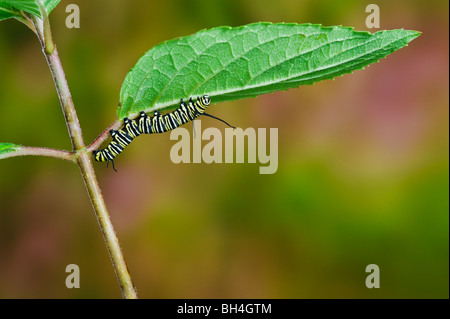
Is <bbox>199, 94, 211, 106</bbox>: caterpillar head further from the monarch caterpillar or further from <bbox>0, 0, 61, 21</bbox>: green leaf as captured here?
<bbox>0, 0, 61, 21</bbox>: green leaf

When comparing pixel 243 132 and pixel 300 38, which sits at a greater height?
pixel 243 132

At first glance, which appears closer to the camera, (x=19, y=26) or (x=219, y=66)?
(x=219, y=66)

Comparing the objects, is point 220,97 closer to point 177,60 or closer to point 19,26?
point 177,60

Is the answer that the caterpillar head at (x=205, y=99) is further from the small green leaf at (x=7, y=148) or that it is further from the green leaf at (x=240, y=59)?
the small green leaf at (x=7, y=148)

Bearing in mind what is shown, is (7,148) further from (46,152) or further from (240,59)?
(240,59)

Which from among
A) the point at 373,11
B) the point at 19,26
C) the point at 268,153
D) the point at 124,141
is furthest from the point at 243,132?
the point at 124,141

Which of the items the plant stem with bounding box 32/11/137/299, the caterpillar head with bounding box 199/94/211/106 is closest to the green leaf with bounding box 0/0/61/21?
the plant stem with bounding box 32/11/137/299
